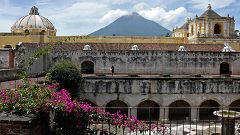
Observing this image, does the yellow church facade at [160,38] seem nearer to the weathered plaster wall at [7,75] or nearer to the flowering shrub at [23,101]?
the weathered plaster wall at [7,75]

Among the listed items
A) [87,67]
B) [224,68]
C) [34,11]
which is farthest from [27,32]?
[224,68]

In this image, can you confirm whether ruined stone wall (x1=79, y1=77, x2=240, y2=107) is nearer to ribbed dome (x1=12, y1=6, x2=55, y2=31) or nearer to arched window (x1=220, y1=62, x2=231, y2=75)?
arched window (x1=220, y1=62, x2=231, y2=75)

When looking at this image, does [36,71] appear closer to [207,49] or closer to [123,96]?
[123,96]

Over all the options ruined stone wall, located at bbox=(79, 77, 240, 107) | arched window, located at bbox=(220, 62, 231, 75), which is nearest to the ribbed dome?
ruined stone wall, located at bbox=(79, 77, 240, 107)

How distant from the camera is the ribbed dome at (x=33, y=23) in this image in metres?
38.2

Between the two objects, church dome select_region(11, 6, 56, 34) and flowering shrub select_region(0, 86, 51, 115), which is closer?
flowering shrub select_region(0, 86, 51, 115)

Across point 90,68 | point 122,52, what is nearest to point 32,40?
point 90,68

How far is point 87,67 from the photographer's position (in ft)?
98.9

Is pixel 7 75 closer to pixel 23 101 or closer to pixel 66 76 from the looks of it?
pixel 66 76

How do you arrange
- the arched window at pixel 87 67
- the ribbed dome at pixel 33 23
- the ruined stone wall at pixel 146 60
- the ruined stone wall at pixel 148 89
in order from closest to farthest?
the ruined stone wall at pixel 148 89 < the ruined stone wall at pixel 146 60 < the arched window at pixel 87 67 < the ribbed dome at pixel 33 23

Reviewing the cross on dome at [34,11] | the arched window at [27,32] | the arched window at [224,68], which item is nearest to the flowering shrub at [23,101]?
the arched window at [224,68]

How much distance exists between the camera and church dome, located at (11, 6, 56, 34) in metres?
37.9

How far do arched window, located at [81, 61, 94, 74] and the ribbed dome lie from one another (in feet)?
34.9

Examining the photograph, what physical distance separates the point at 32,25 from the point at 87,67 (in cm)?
1147
